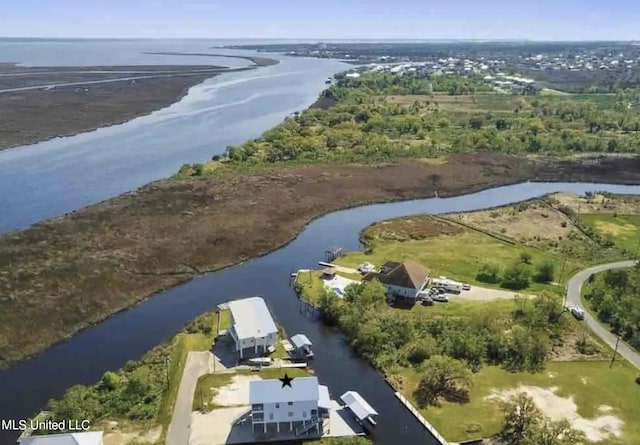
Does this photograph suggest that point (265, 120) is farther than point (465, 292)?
Yes

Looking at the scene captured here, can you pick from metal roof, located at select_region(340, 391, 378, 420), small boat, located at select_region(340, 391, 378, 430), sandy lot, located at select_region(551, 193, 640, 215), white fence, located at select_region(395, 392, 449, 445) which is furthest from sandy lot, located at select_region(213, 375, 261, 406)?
sandy lot, located at select_region(551, 193, 640, 215)

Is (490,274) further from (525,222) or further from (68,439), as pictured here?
(68,439)

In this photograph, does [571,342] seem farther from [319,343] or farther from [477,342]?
[319,343]

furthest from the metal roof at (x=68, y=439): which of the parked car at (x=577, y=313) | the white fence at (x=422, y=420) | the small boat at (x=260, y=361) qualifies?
the parked car at (x=577, y=313)

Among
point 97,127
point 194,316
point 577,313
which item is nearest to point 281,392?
point 194,316

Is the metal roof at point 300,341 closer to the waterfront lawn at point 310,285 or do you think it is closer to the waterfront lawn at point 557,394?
the waterfront lawn at point 310,285

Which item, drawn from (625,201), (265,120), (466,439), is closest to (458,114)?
A: (265,120)
